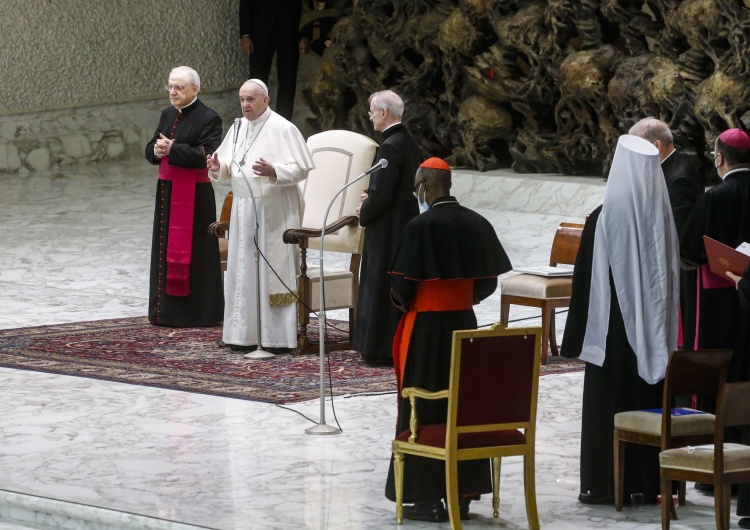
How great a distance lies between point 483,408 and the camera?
566 cm

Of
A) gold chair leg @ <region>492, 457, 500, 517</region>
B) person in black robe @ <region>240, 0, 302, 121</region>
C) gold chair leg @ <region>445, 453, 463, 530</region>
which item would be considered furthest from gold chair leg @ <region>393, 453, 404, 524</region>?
person in black robe @ <region>240, 0, 302, 121</region>

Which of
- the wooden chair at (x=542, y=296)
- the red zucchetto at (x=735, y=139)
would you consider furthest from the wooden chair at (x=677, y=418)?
the wooden chair at (x=542, y=296)

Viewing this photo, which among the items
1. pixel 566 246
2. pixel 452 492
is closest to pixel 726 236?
pixel 452 492

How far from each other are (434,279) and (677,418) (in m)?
1.09

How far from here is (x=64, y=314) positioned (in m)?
10.7

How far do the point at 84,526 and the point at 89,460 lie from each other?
33.4 inches

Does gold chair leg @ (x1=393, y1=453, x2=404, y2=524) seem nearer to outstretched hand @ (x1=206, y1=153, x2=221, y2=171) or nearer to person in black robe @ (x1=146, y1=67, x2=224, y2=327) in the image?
outstretched hand @ (x1=206, y1=153, x2=221, y2=171)

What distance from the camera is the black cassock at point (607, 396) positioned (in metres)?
6.18

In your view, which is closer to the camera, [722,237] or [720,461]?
[720,461]

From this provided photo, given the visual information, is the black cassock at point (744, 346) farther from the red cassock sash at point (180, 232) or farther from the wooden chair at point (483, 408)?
the red cassock sash at point (180, 232)

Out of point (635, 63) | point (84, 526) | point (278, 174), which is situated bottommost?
point (84, 526)

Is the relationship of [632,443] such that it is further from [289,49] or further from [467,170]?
[289,49]

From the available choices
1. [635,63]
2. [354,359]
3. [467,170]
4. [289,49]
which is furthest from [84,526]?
[289,49]

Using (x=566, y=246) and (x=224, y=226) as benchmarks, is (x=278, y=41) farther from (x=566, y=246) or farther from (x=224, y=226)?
(x=566, y=246)
